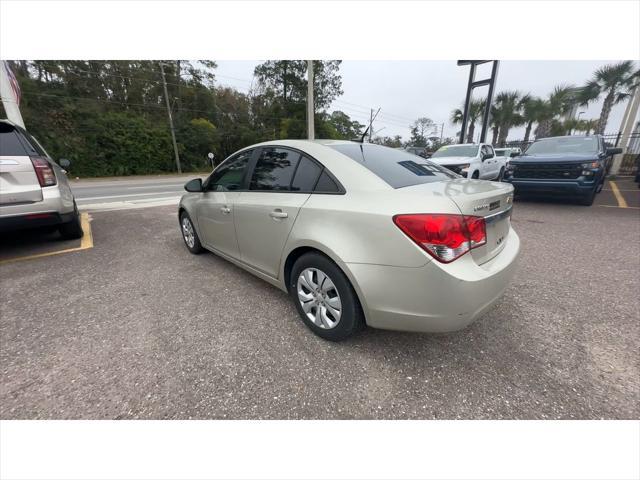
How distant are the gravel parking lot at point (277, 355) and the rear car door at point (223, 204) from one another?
0.44 m

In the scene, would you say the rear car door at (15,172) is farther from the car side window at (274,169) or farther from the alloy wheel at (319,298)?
the alloy wheel at (319,298)

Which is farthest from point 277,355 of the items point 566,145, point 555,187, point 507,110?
point 507,110

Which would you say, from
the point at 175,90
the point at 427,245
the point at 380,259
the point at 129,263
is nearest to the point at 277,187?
the point at 380,259

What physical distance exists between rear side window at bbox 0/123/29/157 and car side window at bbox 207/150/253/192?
226 cm

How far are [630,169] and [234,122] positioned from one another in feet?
105

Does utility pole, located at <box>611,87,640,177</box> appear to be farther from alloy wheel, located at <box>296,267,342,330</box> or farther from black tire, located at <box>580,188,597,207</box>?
alloy wheel, located at <box>296,267,342,330</box>

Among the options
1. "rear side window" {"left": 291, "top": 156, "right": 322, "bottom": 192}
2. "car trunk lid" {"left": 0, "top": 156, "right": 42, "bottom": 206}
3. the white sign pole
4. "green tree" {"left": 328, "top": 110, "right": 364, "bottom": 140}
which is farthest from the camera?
"green tree" {"left": 328, "top": 110, "right": 364, "bottom": 140}

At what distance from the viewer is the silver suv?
3.13 m

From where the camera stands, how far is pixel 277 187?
7.77 ft

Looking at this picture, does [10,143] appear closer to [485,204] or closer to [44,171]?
[44,171]

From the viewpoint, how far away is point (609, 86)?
18.9 metres

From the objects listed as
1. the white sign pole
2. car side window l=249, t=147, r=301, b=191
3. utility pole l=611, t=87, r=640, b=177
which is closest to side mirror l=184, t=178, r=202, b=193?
car side window l=249, t=147, r=301, b=191

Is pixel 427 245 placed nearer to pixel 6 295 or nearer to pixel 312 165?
pixel 312 165

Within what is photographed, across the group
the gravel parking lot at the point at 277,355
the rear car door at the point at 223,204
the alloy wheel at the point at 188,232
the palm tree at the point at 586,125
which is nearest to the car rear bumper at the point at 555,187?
the gravel parking lot at the point at 277,355
